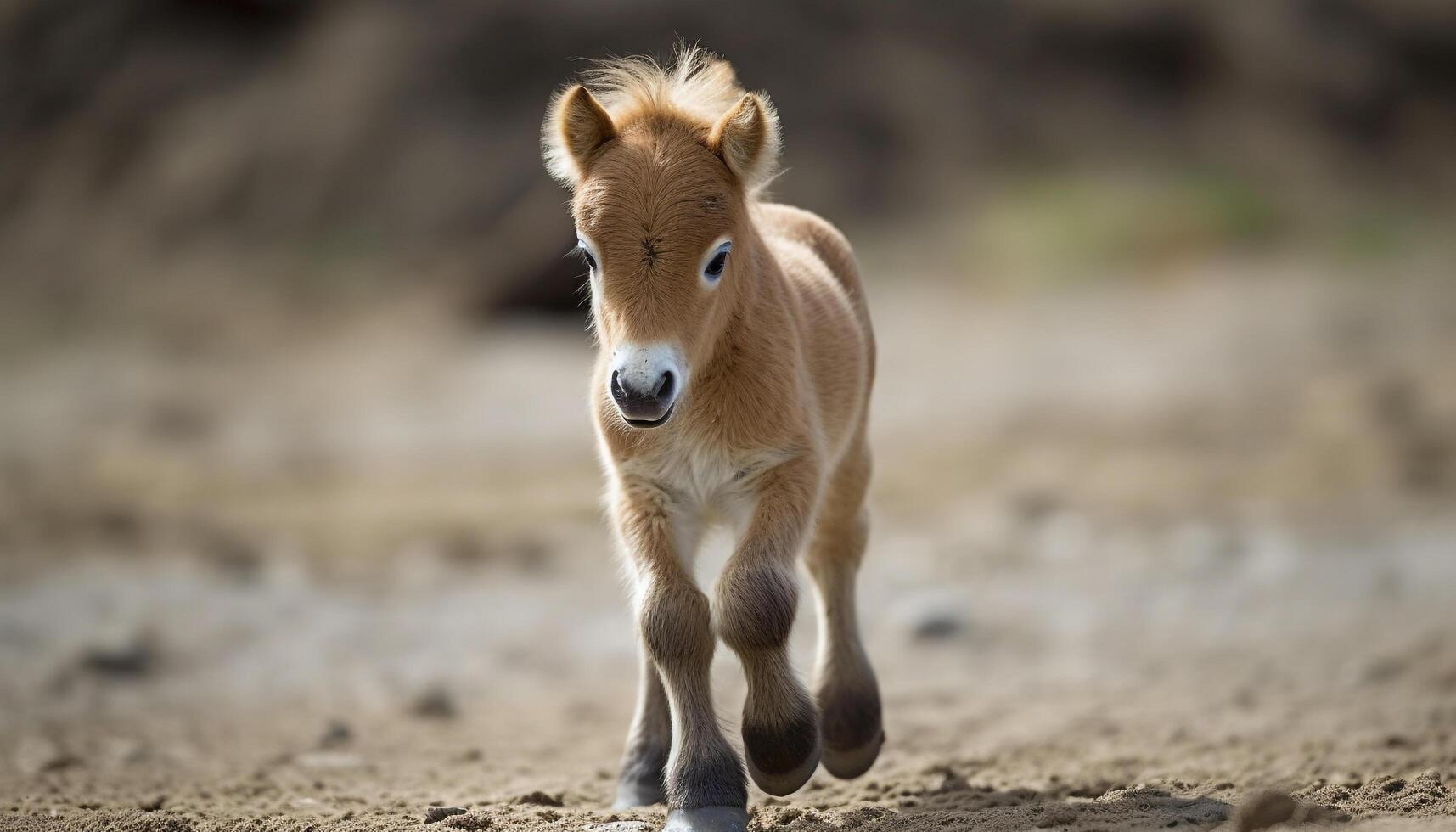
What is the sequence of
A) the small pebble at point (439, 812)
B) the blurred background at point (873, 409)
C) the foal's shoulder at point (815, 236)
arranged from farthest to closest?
the blurred background at point (873, 409) → the foal's shoulder at point (815, 236) → the small pebble at point (439, 812)

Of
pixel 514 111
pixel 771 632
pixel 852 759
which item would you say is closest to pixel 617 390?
pixel 771 632

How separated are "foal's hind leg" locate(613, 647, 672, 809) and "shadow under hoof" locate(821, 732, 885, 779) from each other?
0.74m

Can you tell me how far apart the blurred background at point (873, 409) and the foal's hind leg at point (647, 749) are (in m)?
0.28

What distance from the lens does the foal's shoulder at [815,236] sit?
7.19 m

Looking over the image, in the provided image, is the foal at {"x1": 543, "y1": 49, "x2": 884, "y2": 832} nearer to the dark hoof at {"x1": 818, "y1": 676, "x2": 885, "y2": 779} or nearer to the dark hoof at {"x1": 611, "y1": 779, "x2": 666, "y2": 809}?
the dark hoof at {"x1": 611, "y1": 779, "x2": 666, "y2": 809}

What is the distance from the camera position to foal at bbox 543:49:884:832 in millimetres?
5195

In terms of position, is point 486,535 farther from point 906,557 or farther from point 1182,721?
point 1182,721

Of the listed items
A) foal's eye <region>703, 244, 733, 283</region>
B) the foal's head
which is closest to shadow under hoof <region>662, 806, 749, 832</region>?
the foal's head

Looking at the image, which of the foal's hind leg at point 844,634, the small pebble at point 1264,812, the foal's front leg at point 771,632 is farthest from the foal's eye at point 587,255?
the small pebble at point 1264,812

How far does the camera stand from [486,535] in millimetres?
13203

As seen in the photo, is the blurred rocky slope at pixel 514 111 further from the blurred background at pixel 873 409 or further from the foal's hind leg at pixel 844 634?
the foal's hind leg at pixel 844 634

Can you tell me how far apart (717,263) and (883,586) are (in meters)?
6.09

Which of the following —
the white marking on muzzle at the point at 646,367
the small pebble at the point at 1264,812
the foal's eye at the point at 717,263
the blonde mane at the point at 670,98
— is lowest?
the small pebble at the point at 1264,812

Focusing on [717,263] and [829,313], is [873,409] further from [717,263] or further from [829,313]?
[717,263]
